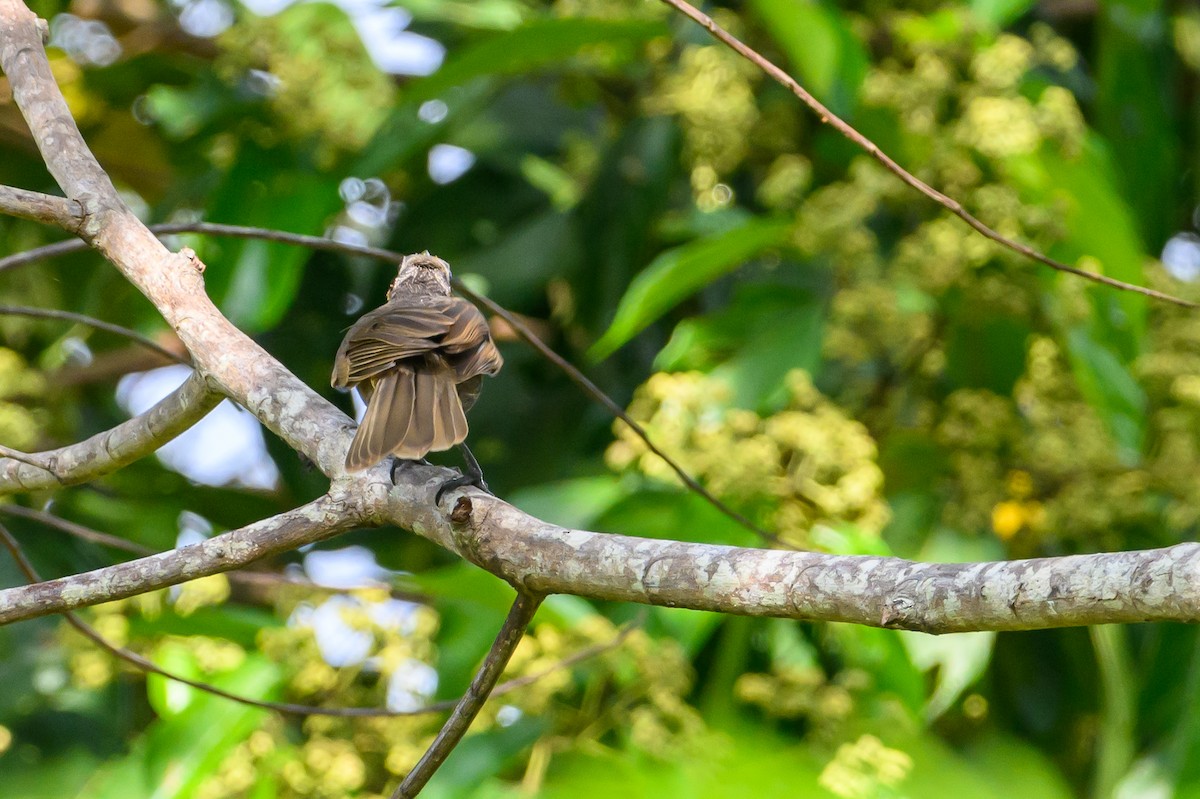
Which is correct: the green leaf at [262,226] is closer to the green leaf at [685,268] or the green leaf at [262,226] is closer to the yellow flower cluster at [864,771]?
the green leaf at [685,268]

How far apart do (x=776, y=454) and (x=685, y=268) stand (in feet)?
1.78

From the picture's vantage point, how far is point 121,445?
2.04 m

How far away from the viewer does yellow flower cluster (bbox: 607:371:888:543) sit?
3115 mm

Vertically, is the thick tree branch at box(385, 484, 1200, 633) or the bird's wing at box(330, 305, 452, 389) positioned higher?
the bird's wing at box(330, 305, 452, 389)

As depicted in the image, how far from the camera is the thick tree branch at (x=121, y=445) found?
199cm

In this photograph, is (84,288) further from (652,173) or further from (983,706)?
(983,706)

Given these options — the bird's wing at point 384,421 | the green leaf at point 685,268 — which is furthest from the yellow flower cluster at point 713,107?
the bird's wing at point 384,421

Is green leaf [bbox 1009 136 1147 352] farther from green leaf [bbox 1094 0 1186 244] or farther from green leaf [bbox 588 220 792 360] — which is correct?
green leaf [bbox 588 220 792 360]

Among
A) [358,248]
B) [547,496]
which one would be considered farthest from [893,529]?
[358,248]

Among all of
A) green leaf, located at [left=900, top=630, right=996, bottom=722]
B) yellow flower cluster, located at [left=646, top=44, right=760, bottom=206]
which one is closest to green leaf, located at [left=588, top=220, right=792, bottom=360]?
yellow flower cluster, located at [left=646, top=44, right=760, bottom=206]

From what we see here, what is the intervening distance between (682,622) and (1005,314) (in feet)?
4.00

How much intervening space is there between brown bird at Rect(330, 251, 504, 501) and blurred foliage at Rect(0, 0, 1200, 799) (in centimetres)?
89

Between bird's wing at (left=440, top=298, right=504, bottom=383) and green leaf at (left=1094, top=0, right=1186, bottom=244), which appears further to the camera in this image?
green leaf at (left=1094, top=0, right=1186, bottom=244)

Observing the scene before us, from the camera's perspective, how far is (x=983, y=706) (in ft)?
12.0
